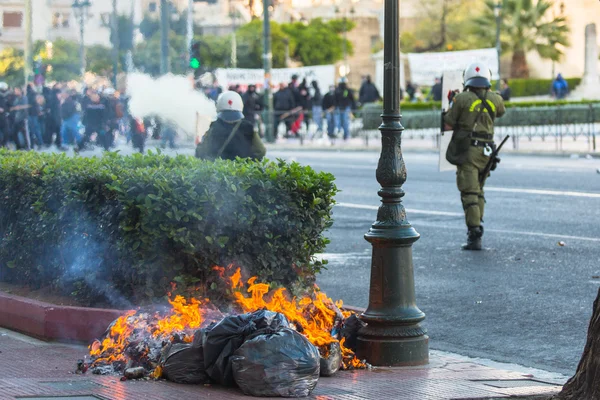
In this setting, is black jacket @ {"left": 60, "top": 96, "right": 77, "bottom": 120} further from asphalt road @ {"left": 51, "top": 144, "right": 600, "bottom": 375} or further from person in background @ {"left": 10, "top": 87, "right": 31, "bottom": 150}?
asphalt road @ {"left": 51, "top": 144, "right": 600, "bottom": 375}

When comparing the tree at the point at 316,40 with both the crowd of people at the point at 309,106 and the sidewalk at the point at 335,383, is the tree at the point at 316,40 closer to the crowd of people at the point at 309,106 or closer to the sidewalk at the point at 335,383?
the crowd of people at the point at 309,106

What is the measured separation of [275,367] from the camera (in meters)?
5.79

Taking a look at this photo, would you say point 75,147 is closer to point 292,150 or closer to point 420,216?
point 292,150

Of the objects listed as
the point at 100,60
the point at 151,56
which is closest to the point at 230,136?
the point at 151,56

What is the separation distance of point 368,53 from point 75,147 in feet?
265

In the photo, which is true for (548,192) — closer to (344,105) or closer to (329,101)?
(344,105)

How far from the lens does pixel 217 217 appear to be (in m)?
7.20

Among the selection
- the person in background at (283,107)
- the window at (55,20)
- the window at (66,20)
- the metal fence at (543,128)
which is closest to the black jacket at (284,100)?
the person in background at (283,107)

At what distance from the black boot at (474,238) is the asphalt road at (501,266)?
14 centimetres

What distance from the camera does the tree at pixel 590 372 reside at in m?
5.07

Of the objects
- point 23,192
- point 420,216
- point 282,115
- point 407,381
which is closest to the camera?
point 407,381

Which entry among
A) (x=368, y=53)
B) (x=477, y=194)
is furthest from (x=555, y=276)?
(x=368, y=53)

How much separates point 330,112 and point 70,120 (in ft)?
26.8

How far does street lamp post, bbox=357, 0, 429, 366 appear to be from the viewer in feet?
22.3
